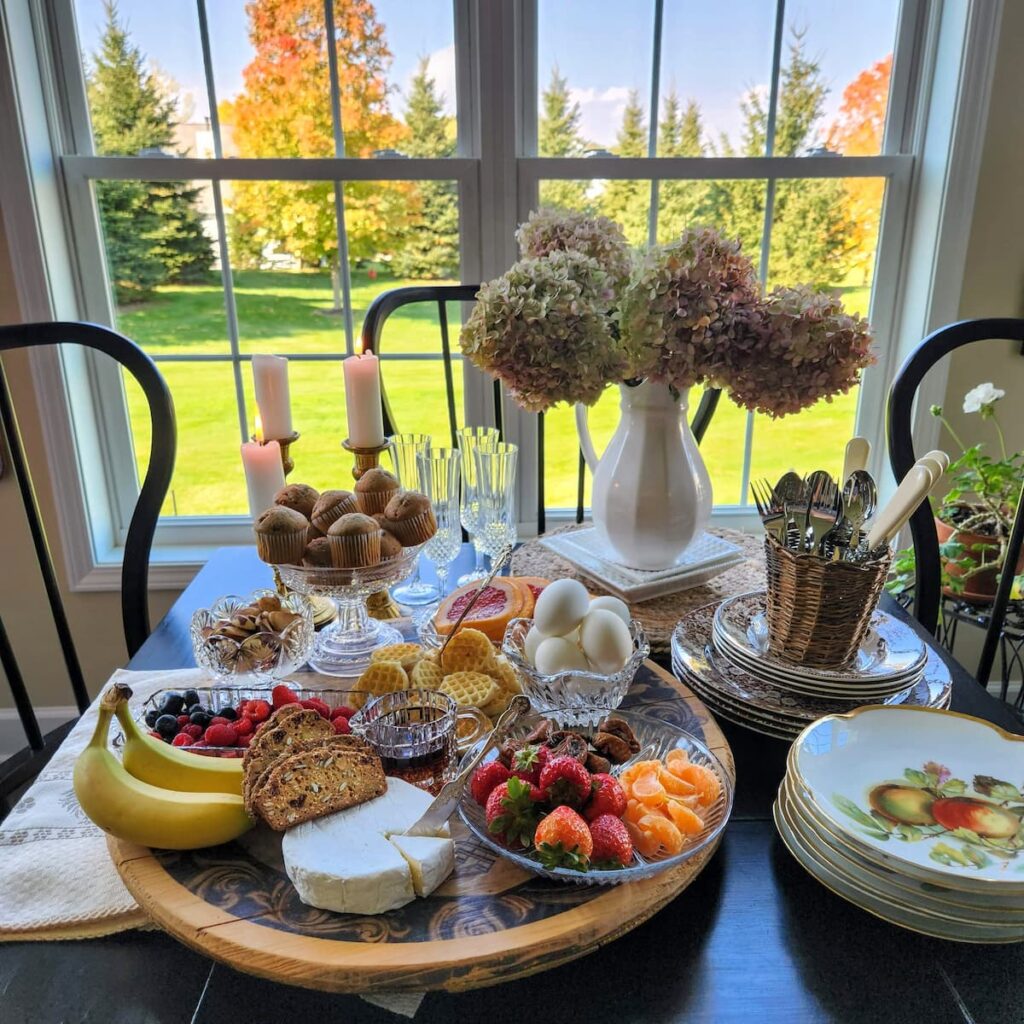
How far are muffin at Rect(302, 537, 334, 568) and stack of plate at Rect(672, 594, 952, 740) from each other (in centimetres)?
45

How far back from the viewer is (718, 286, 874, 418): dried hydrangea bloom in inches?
40.6

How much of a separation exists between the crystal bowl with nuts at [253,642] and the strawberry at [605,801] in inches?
18.3

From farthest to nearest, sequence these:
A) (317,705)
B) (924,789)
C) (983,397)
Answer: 1. (983,397)
2. (317,705)
3. (924,789)

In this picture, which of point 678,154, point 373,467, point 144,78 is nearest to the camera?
point 373,467

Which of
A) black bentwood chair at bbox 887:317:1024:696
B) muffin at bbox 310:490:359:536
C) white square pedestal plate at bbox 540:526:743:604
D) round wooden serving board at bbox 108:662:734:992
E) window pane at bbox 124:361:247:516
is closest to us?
round wooden serving board at bbox 108:662:734:992

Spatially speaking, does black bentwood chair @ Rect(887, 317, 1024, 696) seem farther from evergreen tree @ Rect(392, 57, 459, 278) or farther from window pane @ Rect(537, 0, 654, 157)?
evergreen tree @ Rect(392, 57, 459, 278)

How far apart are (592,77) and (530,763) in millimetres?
1774

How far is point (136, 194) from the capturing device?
1937 millimetres

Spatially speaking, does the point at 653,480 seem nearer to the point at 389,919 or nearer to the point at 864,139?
the point at 389,919

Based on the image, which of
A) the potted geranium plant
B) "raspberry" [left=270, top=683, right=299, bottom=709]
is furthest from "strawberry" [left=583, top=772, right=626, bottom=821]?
the potted geranium plant

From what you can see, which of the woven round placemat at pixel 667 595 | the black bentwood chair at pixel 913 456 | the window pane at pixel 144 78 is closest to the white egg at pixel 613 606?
the woven round placemat at pixel 667 595

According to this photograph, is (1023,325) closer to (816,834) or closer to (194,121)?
(816,834)

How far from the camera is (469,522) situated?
133 cm

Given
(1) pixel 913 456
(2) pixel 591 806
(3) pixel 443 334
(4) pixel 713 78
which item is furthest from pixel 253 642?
(4) pixel 713 78
